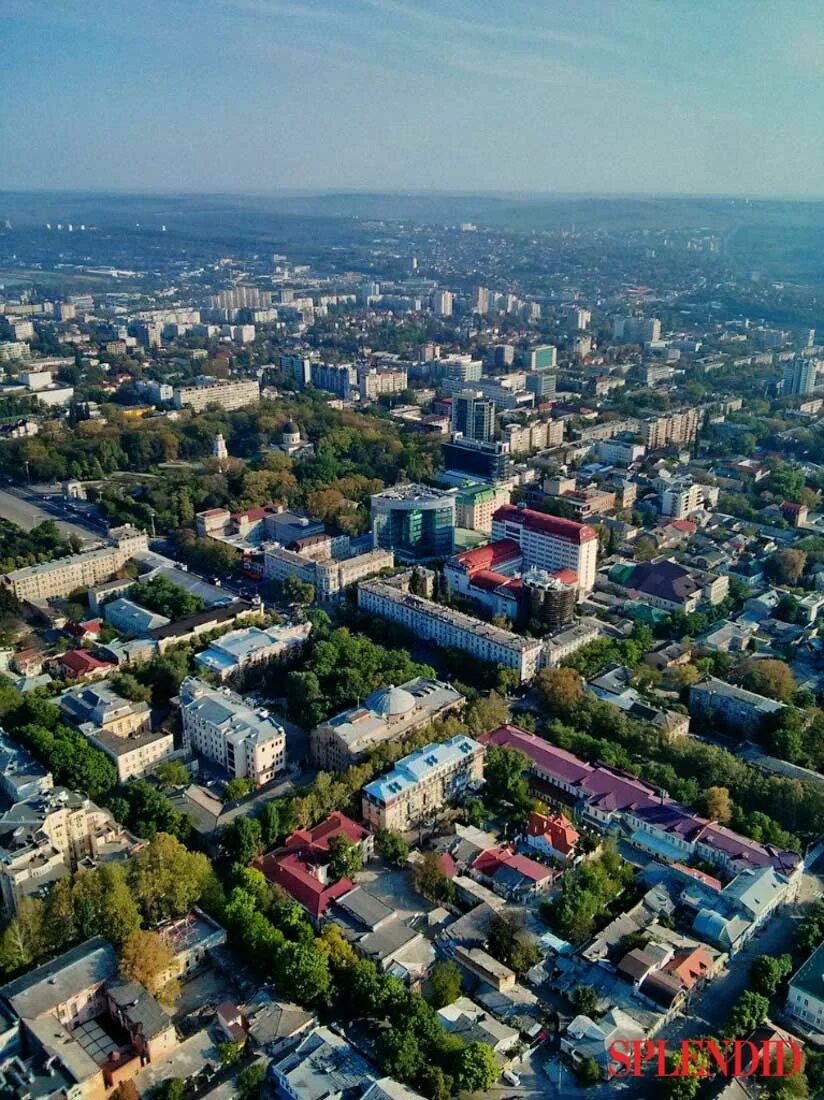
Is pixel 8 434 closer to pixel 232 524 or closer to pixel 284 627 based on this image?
pixel 232 524

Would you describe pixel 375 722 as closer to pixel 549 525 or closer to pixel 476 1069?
pixel 476 1069

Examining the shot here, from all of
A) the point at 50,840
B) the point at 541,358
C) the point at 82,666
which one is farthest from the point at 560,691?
the point at 541,358

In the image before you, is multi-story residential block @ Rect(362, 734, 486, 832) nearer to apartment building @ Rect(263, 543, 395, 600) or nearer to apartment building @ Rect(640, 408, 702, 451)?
apartment building @ Rect(263, 543, 395, 600)

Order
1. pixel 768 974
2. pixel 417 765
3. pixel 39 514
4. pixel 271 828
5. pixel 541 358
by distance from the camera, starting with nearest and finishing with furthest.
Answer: pixel 768 974 < pixel 271 828 < pixel 417 765 < pixel 39 514 < pixel 541 358

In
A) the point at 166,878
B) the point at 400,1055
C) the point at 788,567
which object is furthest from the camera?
the point at 788,567

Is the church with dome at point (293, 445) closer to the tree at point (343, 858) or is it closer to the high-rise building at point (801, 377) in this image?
the tree at point (343, 858)
